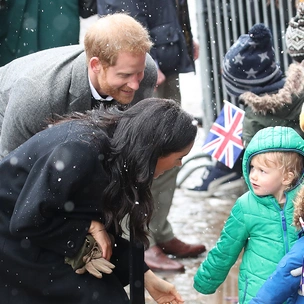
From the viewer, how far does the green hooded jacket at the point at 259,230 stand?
400cm

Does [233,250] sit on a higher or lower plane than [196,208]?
higher

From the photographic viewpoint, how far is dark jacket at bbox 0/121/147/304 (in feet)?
11.0

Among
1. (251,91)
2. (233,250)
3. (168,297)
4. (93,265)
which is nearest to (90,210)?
(93,265)

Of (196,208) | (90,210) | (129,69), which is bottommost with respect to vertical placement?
(196,208)

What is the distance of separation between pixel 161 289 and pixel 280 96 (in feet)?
6.29

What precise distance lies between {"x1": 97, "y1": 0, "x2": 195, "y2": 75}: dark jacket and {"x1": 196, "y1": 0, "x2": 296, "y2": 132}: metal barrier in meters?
1.64

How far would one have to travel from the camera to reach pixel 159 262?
5.82 metres

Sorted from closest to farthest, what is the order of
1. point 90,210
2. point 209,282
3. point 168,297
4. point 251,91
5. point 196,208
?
point 90,210 < point 168,297 < point 209,282 < point 251,91 < point 196,208

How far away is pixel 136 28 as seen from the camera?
4051 millimetres

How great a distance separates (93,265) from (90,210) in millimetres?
234

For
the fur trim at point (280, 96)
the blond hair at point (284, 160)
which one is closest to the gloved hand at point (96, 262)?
the blond hair at point (284, 160)

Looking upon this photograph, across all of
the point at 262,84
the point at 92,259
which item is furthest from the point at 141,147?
the point at 262,84

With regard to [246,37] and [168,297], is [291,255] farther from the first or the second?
[246,37]

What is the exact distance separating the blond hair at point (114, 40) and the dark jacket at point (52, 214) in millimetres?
584
